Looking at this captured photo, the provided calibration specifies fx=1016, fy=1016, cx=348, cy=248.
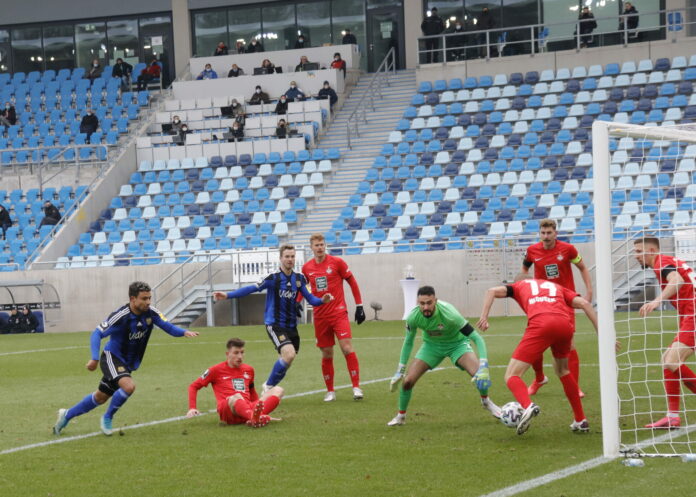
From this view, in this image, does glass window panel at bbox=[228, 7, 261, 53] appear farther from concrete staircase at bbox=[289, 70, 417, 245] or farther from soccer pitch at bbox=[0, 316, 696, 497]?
soccer pitch at bbox=[0, 316, 696, 497]

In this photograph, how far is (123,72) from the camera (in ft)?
136

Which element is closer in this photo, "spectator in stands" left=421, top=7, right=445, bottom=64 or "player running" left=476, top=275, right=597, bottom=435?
"player running" left=476, top=275, right=597, bottom=435

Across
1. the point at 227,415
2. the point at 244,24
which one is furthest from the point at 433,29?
the point at 227,415

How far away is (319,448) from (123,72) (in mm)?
34672

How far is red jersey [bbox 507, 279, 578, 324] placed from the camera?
29.9 feet

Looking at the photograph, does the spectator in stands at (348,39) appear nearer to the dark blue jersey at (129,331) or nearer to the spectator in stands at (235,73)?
the spectator in stands at (235,73)

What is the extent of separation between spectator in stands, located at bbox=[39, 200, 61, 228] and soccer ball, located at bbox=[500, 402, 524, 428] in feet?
84.6

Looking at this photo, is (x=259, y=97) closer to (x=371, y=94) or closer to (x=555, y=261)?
(x=371, y=94)

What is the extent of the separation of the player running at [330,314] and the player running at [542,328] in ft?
10.8

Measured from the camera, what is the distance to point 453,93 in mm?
35531

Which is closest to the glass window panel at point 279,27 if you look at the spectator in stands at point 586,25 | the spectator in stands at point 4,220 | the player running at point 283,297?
the spectator in stands at point 586,25

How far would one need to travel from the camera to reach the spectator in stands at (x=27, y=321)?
28812 mm

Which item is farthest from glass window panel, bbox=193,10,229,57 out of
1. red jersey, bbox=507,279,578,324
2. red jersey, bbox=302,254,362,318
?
red jersey, bbox=507,279,578,324

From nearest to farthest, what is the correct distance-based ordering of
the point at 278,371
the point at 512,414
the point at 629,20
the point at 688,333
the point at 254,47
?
the point at 512,414 < the point at 688,333 < the point at 278,371 < the point at 629,20 < the point at 254,47
